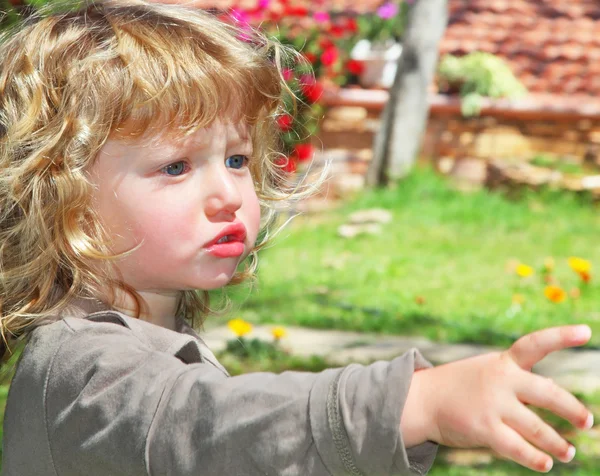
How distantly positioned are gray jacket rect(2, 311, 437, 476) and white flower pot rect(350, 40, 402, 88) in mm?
8811

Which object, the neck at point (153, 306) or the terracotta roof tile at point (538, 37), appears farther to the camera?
the terracotta roof tile at point (538, 37)

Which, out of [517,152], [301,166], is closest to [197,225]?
[301,166]

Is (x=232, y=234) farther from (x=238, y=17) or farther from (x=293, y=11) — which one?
(x=293, y=11)

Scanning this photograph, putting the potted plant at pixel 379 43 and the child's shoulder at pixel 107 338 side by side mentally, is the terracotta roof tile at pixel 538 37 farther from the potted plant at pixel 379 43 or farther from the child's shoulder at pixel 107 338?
the child's shoulder at pixel 107 338

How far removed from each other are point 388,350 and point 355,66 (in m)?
5.90

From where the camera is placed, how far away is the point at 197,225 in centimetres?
170

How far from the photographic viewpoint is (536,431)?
1.18 meters

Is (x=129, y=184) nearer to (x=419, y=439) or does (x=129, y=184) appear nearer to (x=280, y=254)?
A: (x=419, y=439)

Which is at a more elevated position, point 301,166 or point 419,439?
point 419,439

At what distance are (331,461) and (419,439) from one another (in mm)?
120

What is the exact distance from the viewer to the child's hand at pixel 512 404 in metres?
1.17

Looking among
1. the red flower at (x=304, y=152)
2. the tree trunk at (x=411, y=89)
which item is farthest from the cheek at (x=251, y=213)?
the tree trunk at (x=411, y=89)

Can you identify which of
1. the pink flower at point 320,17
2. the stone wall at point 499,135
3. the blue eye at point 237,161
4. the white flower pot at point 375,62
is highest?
the blue eye at point 237,161

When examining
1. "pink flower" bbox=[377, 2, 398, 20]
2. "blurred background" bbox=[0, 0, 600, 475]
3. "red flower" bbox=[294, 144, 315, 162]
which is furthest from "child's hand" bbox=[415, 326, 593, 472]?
"pink flower" bbox=[377, 2, 398, 20]
